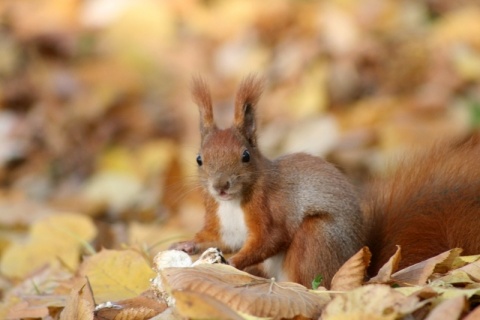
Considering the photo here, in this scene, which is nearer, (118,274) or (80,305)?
(80,305)

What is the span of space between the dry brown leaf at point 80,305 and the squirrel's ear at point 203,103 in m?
0.51

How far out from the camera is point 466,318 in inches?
64.6

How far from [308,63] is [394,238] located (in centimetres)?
336

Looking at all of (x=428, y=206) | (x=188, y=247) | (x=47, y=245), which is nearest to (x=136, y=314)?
(x=188, y=247)

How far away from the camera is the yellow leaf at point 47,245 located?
9.09ft

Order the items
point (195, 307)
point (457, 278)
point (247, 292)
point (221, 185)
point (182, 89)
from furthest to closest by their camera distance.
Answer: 1. point (182, 89)
2. point (221, 185)
3. point (457, 278)
4. point (247, 292)
5. point (195, 307)

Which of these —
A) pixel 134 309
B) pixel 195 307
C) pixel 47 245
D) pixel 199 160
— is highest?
pixel 199 160

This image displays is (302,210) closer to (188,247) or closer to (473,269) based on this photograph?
(188,247)

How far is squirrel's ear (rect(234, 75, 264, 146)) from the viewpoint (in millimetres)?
2195

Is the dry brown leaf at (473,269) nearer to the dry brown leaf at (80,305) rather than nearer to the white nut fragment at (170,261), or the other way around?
the white nut fragment at (170,261)

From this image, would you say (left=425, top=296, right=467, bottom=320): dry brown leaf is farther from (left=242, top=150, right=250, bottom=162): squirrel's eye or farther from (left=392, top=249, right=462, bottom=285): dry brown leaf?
(left=242, top=150, right=250, bottom=162): squirrel's eye

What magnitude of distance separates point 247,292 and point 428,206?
64 cm

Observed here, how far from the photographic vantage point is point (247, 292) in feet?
5.71

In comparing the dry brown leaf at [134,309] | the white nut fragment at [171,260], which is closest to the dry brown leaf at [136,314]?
the dry brown leaf at [134,309]
